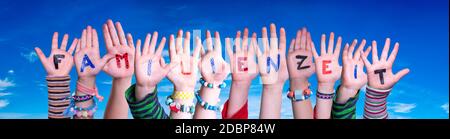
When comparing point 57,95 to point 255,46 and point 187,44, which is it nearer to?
point 187,44

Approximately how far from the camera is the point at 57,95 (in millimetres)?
1723

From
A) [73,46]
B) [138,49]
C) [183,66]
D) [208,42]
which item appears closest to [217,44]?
[208,42]

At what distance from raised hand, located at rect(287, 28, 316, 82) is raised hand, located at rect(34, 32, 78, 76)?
699 mm

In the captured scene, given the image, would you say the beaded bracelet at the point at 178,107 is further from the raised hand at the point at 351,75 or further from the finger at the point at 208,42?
the raised hand at the point at 351,75

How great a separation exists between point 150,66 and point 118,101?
15 cm

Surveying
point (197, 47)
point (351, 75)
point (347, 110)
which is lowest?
point (347, 110)

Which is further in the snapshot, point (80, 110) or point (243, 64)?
point (243, 64)

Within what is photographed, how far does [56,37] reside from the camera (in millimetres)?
1673

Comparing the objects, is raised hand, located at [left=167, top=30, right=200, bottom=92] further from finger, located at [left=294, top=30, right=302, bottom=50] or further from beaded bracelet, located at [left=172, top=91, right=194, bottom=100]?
finger, located at [left=294, top=30, right=302, bottom=50]

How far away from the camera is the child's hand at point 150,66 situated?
173 cm

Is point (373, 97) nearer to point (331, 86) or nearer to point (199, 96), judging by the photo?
point (331, 86)
